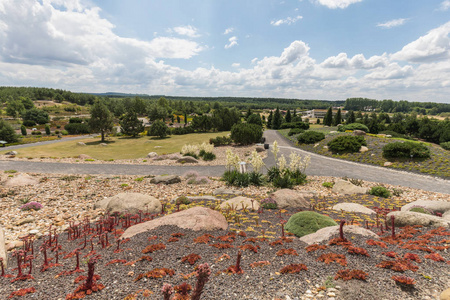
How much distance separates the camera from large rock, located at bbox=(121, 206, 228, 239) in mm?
6746

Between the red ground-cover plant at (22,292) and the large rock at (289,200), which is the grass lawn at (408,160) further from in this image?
the red ground-cover plant at (22,292)

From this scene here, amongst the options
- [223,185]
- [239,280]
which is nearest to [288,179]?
[223,185]

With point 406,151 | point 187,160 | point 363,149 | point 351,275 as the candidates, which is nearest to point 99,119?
point 187,160

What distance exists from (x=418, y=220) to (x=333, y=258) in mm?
4695

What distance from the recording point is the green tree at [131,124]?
49528 mm

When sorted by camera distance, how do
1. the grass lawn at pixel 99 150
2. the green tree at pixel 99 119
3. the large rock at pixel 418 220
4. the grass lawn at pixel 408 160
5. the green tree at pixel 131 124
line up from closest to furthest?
the large rock at pixel 418 220 < the grass lawn at pixel 408 160 < the grass lawn at pixel 99 150 < the green tree at pixel 99 119 < the green tree at pixel 131 124

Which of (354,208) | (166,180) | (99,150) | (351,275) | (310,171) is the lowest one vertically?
(99,150)

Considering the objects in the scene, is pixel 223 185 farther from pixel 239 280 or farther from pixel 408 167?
pixel 408 167

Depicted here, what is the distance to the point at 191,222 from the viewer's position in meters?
6.96

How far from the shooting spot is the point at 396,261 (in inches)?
185

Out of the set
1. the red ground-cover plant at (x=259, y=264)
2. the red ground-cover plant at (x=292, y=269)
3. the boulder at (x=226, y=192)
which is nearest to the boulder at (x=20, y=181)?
the boulder at (x=226, y=192)

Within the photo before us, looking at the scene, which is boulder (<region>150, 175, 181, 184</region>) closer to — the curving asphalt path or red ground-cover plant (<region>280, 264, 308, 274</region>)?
the curving asphalt path

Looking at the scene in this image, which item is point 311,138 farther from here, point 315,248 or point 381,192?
point 315,248

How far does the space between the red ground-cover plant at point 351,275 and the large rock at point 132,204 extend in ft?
24.3
